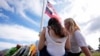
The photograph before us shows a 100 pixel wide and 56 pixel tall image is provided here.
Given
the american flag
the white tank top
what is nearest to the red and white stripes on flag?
the american flag

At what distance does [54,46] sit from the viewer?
3.71m

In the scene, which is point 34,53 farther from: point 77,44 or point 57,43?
point 57,43

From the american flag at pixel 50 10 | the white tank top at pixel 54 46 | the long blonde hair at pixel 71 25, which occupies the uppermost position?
the american flag at pixel 50 10

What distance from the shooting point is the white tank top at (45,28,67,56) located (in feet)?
12.2

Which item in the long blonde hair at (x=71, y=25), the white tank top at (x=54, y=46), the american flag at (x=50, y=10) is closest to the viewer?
the white tank top at (x=54, y=46)

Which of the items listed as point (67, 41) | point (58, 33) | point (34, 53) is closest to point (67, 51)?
point (67, 41)

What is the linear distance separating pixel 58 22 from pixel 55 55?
50 centimetres

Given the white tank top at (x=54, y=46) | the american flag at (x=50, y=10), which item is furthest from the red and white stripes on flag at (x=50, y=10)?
the white tank top at (x=54, y=46)

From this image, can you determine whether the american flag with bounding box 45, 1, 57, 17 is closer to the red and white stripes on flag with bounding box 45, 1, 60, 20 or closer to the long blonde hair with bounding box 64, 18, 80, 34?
the red and white stripes on flag with bounding box 45, 1, 60, 20

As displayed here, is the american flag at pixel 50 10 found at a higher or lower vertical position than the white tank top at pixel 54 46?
higher

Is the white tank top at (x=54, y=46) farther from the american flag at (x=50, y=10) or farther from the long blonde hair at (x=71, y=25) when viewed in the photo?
the american flag at (x=50, y=10)

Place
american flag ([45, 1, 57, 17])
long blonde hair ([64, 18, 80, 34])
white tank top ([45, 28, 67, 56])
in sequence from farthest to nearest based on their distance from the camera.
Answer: american flag ([45, 1, 57, 17])
long blonde hair ([64, 18, 80, 34])
white tank top ([45, 28, 67, 56])

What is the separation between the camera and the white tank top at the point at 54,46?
3.71 metres

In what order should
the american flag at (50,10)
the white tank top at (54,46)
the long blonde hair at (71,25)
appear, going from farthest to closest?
the american flag at (50,10)
the long blonde hair at (71,25)
the white tank top at (54,46)
